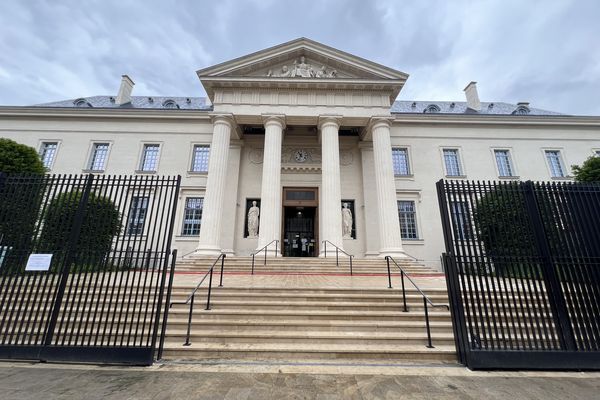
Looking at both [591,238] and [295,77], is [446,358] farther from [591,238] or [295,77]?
[295,77]

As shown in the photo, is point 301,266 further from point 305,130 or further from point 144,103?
point 144,103

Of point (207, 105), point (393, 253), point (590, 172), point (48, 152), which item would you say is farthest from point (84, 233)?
point (207, 105)

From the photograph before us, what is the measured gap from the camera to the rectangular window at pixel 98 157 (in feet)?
58.6

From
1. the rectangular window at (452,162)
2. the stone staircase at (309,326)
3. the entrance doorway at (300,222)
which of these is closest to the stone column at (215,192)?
the entrance doorway at (300,222)

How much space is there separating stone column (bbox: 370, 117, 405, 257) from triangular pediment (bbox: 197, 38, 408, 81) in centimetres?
332

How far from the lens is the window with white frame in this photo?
718 inches

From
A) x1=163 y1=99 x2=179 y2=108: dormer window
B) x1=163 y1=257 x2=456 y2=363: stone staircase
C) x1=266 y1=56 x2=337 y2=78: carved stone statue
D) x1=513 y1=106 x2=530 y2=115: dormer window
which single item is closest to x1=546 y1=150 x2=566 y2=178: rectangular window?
x1=513 y1=106 x2=530 y2=115: dormer window

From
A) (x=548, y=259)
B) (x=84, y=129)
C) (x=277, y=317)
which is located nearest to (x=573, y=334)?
(x=548, y=259)

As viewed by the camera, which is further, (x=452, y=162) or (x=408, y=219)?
(x=452, y=162)

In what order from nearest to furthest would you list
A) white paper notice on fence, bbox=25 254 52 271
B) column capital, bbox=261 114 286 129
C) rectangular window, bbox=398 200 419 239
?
1. white paper notice on fence, bbox=25 254 52 271
2. column capital, bbox=261 114 286 129
3. rectangular window, bbox=398 200 419 239

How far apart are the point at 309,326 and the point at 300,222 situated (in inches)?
517

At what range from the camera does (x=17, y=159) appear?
1227cm

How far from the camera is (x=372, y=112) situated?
50.8ft

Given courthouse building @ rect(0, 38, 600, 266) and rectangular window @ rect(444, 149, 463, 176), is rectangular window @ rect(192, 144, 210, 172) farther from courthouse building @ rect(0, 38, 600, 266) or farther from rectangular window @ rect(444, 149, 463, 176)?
rectangular window @ rect(444, 149, 463, 176)
